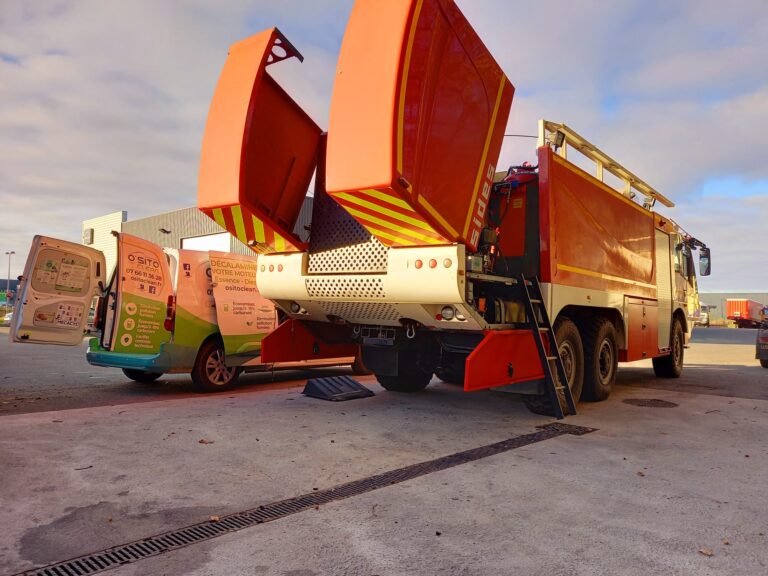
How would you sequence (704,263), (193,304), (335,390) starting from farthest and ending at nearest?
(704,263) → (193,304) → (335,390)

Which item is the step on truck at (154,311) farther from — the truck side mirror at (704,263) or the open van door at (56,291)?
the truck side mirror at (704,263)

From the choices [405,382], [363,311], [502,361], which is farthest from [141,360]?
[502,361]

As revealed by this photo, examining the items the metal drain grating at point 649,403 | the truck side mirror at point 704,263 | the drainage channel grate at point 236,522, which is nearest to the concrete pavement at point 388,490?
the drainage channel grate at point 236,522

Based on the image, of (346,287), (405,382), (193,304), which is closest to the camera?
(346,287)

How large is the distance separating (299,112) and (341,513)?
404 centimetres

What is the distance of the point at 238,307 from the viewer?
26.2ft

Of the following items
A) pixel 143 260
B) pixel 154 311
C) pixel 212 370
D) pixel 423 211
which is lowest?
pixel 212 370

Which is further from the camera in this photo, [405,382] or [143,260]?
[405,382]

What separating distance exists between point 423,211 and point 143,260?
15.4 feet

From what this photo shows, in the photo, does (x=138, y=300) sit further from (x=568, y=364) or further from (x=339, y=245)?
(x=568, y=364)

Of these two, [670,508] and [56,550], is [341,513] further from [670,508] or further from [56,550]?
[670,508]

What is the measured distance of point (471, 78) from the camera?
482cm

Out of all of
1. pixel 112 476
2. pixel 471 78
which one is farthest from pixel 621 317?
pixel 112 476

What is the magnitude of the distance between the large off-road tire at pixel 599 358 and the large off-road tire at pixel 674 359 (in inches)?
137
